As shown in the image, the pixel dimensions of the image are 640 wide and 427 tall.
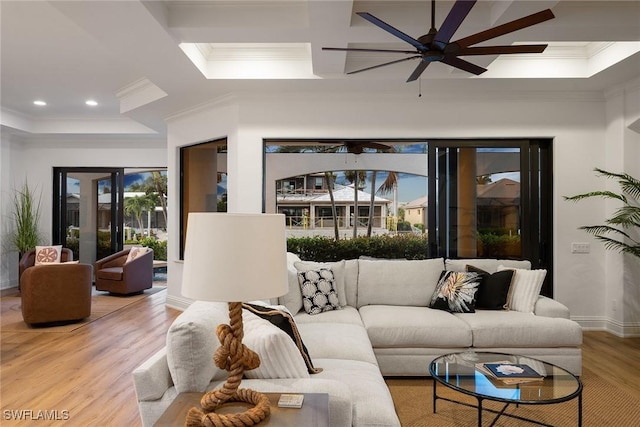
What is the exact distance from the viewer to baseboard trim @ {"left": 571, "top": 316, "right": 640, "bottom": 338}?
15.6 ft

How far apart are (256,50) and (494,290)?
330 centimetres

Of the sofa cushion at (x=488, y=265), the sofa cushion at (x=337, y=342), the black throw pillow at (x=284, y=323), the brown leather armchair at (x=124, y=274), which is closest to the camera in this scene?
the black throw pillow at (x=284, y=323)

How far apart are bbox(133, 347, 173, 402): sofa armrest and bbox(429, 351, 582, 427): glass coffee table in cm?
151

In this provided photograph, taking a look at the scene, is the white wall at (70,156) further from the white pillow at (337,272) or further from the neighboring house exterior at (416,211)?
the white pillow at (337,272)

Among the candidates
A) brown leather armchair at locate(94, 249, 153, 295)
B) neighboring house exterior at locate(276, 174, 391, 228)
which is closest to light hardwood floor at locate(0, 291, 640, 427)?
brown leather armchair at locate(94, 249, 153, 295)

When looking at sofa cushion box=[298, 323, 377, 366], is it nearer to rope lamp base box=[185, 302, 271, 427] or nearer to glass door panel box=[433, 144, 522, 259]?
rope lamp base box=[185, 302, 271, 427]

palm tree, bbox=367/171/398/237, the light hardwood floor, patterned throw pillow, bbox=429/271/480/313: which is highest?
palm tree, bbox=367/171/398/237

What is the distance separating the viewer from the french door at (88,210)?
8.22 m

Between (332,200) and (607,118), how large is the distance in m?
3.79

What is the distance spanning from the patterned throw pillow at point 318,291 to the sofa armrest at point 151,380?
197cm

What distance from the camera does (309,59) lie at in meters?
4.57

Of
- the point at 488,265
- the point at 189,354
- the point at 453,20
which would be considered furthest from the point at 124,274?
the point at 453,20

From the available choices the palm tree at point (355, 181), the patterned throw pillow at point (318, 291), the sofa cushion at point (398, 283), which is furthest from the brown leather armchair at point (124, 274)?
the sofa cushion at point (398, 283)

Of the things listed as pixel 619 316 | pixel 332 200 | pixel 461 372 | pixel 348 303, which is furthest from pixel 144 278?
pixel 619 316
